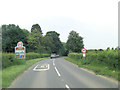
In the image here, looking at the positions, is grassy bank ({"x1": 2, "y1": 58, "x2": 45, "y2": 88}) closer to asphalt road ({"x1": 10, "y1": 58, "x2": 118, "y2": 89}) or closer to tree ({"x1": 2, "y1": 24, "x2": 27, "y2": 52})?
asphalt road ({"x1": 10, "y1": 58, "x2": 118, "y2": 89})

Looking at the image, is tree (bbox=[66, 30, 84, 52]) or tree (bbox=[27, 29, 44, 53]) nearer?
tree (bbox=[27, 29, 44, 53])

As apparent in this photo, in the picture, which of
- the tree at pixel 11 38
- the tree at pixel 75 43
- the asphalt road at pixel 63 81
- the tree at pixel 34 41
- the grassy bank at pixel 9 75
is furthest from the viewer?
the tree at pixel 75 43

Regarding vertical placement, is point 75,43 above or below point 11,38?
below

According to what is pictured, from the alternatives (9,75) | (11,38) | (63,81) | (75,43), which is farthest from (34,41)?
(63,81)

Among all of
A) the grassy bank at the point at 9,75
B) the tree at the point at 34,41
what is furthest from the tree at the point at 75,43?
the grassy bank at the point at 9,75

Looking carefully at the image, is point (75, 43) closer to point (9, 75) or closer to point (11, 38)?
point (11, 38)

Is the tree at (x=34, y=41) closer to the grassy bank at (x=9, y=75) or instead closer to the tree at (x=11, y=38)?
the tree at (x=11, y=38)

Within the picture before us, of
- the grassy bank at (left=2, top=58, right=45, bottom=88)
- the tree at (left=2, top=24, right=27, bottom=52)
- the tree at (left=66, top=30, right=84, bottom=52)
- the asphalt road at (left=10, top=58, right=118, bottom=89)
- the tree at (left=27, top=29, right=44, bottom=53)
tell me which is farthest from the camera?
the tree at (left=66, top=30, right=84, bottom=52)

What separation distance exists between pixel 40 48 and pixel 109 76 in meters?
58.5

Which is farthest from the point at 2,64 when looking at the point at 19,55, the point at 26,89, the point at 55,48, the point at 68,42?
the point at 55,48

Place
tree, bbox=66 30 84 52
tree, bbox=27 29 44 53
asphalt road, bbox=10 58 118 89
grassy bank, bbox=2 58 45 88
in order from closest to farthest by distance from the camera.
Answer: asphalt road, bbox=10 58 118 89 → grassy bank, bbox=2 58 45 88 → tree, bbox=27 29 44 53 → tree, bbox=66 30 84 52

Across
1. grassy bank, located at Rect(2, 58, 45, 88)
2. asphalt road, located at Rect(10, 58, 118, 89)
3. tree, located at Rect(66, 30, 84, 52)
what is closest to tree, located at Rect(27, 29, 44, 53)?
tree, located at Rect(66, 30, 84, 52)

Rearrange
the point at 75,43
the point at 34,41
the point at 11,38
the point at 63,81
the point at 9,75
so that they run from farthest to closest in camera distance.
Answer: the point at 75,43 → the point at 34,41 → the point at 11,38 → the point at 9,75 → the point at 63,81

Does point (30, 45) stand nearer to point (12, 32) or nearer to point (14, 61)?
point (12, 32)
